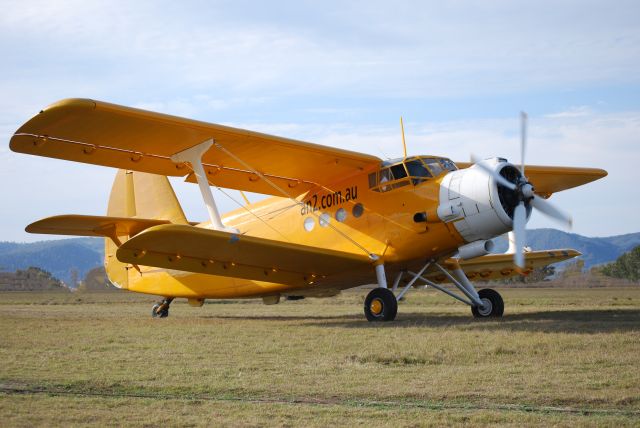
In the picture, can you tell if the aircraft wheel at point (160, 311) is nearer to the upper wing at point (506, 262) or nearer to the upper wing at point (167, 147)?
the upper wing at point (167, 147)

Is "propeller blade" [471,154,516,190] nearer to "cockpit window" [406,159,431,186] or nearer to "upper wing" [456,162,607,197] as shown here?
"cockpit window" [406,159,431,186]

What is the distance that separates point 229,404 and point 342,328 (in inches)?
293

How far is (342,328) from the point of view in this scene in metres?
13.8

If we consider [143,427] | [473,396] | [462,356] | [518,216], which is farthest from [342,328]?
[143,427]

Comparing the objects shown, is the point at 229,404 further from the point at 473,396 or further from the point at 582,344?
the point at 582,344

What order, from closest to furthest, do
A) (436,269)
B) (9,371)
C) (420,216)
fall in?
(9,371), (420,216), (436,269)

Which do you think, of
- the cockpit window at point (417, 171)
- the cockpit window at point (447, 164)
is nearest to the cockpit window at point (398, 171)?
the cockpit window at point (417, 171)

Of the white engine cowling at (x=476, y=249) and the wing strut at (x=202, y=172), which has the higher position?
the wing strut at (x=202, y=172)

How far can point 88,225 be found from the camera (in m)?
16.3

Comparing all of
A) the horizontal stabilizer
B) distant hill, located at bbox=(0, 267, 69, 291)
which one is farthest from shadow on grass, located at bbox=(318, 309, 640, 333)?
distant hill, located at bbox=(0, 267, 69, 291)

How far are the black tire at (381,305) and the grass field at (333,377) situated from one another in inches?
57.6

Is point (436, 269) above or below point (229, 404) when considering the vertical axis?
above

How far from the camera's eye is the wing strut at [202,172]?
14547 mm

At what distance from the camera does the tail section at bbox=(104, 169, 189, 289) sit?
65.4 ft
